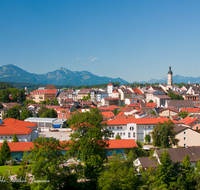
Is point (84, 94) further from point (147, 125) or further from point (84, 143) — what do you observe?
point (84, 143)

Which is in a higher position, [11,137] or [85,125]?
[85,125]

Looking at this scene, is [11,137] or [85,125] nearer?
[85,125]

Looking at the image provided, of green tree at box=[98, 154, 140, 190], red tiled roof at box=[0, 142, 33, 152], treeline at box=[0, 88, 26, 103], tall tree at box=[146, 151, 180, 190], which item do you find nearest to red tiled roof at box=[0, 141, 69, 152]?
red tiled roof at box=[0, 142, 33, 152]

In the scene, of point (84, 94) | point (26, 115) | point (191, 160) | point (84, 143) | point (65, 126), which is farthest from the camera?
point (84, 94)

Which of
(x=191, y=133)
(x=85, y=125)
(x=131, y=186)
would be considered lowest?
(x=131, y=186)

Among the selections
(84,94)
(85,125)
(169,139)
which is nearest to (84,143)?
(85,125)

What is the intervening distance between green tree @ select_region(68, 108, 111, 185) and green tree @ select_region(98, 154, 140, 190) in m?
0.85

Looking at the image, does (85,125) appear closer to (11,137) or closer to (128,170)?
(128,170)

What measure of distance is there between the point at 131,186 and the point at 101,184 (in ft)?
6.30

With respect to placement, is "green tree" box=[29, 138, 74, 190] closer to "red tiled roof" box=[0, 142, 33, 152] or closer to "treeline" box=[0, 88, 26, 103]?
"red tiled roof" box=[0, 142, 33, 152]

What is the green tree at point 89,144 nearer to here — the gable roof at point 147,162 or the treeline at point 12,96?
the gable roof at point 147,162

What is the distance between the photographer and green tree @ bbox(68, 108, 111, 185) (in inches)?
640

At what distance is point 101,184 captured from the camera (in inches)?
589

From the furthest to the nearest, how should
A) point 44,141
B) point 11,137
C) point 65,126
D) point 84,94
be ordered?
point 84,94
point 65,126
point 11,137
point 44,141
